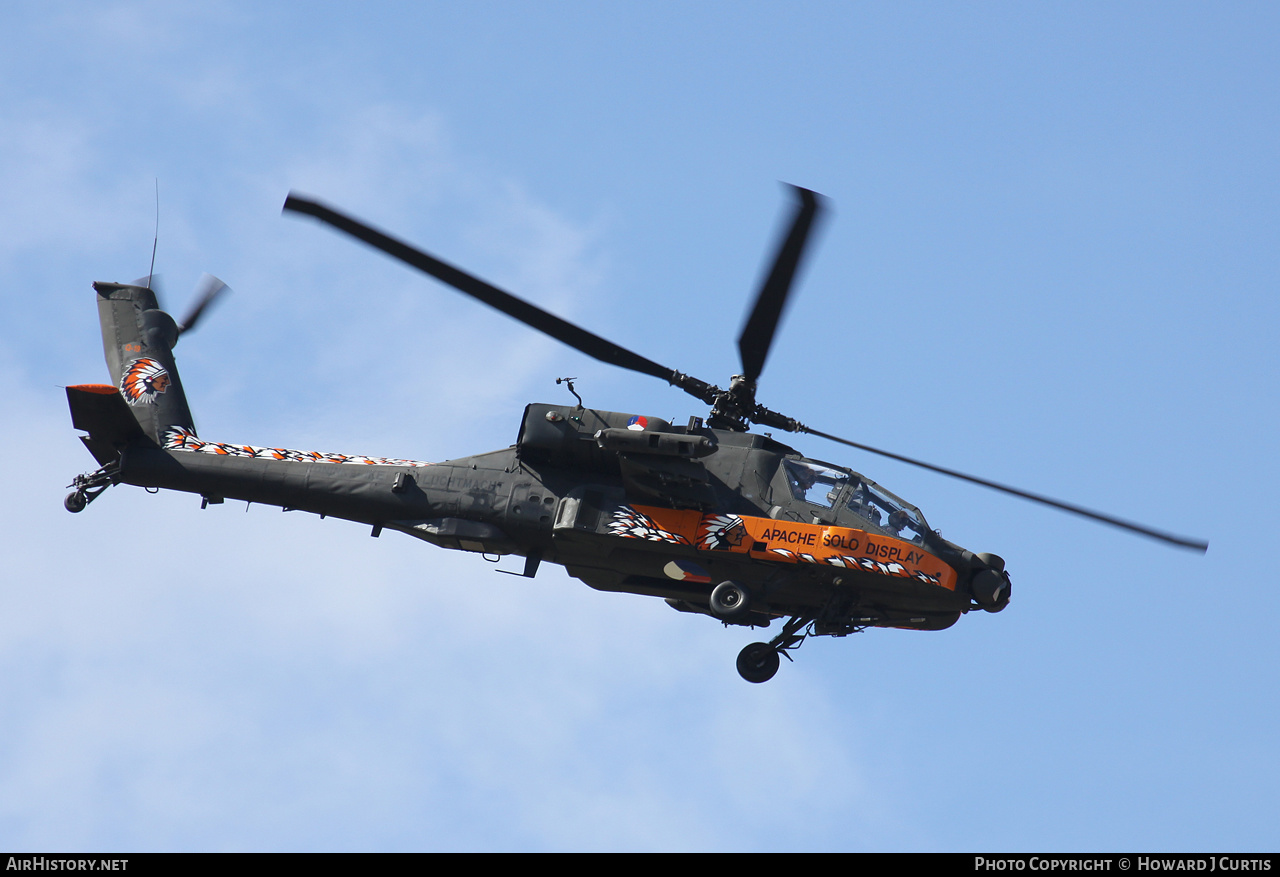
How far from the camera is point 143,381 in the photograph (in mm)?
27594

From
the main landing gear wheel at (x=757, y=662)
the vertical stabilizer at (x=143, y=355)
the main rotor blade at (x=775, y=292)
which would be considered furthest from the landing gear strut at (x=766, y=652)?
→ the vertical stabilizer at (x=143, y=355)

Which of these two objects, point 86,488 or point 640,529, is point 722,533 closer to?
point 640,529

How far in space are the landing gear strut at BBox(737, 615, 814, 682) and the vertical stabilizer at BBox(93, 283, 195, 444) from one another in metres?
11.5

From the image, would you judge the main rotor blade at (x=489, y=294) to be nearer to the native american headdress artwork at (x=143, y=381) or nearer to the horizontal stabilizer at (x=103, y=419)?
the horizontal stabilizer at (x=103, y=419)

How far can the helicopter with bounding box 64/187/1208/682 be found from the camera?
23.3 m

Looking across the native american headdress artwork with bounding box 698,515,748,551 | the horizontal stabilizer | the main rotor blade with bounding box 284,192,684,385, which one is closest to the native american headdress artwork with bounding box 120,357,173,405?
the horizontal stabilizer

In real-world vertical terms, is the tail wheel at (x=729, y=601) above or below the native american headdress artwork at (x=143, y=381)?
above

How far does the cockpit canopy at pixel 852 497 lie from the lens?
2384 cm

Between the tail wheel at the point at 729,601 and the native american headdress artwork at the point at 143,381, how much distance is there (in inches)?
463

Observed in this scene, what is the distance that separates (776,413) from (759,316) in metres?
2.06

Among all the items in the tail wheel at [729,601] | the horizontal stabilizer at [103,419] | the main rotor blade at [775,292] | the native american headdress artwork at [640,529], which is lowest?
the horizontal stabilizer at [103,419]

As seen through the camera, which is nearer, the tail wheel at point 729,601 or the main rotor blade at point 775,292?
the main rotor blade at point 775,292
